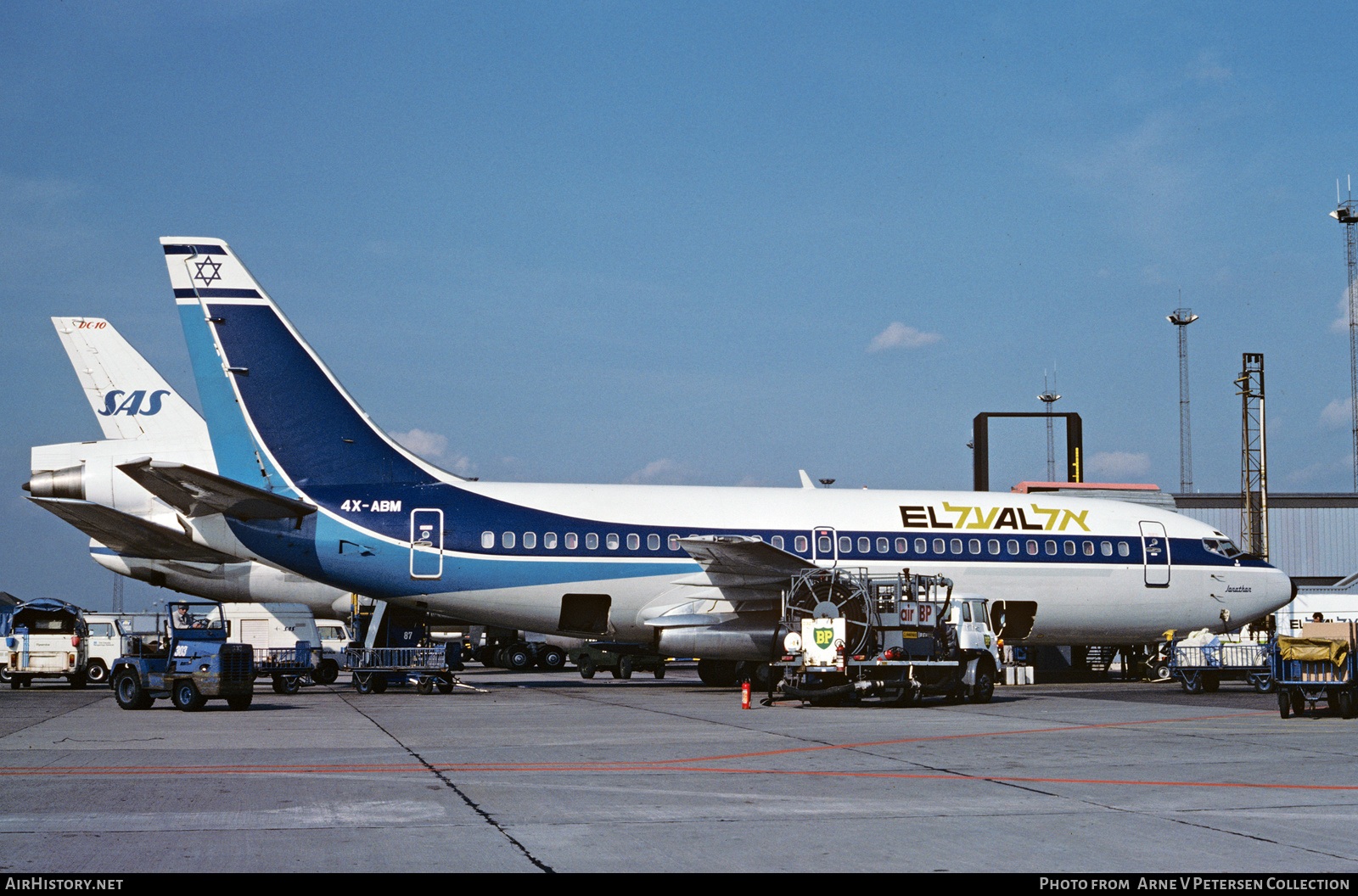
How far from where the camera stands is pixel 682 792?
10.4 metres

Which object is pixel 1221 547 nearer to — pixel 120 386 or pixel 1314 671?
pixel 1314 671

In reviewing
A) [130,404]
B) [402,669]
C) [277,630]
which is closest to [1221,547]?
[402,669]

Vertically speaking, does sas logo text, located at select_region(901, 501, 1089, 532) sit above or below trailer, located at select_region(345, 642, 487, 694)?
above

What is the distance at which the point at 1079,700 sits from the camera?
2369 cm

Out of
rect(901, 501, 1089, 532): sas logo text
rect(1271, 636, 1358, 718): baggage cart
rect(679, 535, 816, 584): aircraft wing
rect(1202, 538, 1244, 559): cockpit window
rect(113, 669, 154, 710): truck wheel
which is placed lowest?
rect(113, 669, 154, 710): truck wheel

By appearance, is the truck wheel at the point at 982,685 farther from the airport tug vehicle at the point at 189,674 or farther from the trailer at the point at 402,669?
the airport tug vehicle at the point at 189,674

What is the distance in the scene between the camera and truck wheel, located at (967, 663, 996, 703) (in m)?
22.9

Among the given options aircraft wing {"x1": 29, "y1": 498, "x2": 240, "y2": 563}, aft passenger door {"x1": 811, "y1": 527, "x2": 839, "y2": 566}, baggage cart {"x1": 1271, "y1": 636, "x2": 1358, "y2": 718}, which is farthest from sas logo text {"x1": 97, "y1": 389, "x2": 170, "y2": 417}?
baggage cart {"x1": 1271, "y1": 636, "x2": 1358, "y2": 718}

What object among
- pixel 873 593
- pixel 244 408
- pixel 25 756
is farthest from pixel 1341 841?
pixel 244 408

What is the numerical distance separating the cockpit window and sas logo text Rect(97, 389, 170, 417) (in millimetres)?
27535

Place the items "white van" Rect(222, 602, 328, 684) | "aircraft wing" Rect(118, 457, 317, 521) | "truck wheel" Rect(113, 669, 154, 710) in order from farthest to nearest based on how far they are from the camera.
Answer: "white van" Rect(222, 602, 328, 684) < "aircraft wing" Rect(118, 457, 317, 521) < "truck wheel" Rect(113, 669, 154, 710)

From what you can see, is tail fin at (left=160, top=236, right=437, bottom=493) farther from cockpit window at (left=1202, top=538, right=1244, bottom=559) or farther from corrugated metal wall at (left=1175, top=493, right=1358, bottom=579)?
corrugated metal wall at (left=1175, top=493, right=1358, bottom=579)

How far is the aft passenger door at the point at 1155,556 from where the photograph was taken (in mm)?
29766
